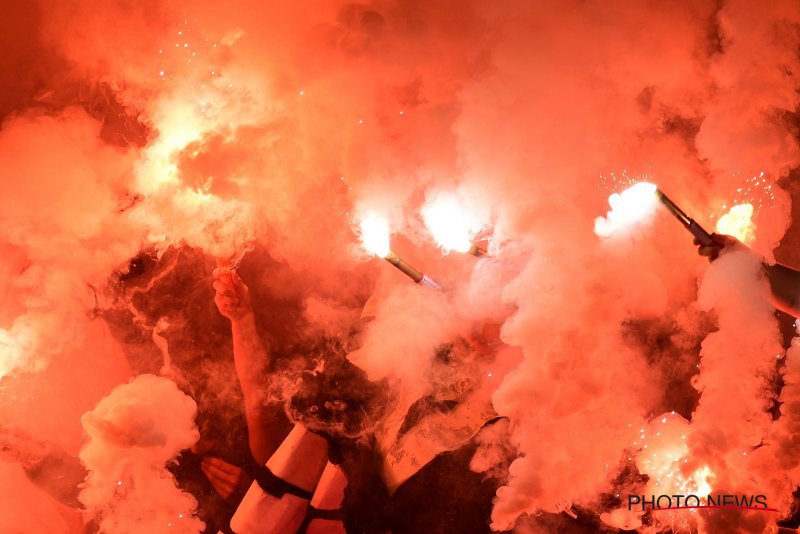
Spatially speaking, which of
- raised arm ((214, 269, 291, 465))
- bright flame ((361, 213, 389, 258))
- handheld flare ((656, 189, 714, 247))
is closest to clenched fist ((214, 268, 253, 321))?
raised arm ((214, 269, 291, 465))

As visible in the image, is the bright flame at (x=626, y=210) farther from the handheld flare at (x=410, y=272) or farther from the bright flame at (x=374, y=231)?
the bright flame at (x=374, y=231)

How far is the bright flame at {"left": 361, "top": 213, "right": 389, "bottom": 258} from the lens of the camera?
3135 millimetres

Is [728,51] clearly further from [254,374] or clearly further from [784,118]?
[254,374]

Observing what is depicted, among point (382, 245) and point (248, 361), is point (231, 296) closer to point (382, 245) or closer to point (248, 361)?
point (248, 361)

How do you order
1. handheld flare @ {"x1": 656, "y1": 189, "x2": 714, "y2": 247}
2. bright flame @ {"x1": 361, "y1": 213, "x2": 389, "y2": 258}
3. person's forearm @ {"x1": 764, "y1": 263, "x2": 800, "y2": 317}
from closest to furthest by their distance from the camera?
handheld flare @ {"x1": 656, "y1": 189, "x2": 714, "y2": 247} → person's forearm @ {"x1": 764, "y1": 263, "x2": 800, "y2": 317} → bright flame @ {"x1": 361, "y1": 213, "x2": 389, "y2": 258}

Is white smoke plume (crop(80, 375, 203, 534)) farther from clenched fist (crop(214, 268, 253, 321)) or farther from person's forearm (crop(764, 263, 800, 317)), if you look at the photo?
person's forearm (crop(764, 263, 800, 317))

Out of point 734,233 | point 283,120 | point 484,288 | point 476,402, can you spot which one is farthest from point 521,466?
point 283,120

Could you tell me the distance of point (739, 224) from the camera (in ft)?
10.4

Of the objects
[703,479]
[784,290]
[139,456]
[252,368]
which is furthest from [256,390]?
[784,290]

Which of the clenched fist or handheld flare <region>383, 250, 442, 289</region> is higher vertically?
handheld flare <region>383, 250, 442, 289</region>

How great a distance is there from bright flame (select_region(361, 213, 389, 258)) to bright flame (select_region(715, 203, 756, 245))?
173 cm

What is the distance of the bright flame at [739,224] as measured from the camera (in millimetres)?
3149

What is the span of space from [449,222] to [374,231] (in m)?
0.40

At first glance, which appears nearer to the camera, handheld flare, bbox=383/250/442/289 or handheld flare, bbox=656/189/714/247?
handheld flare, bbox=656/189/714/247
